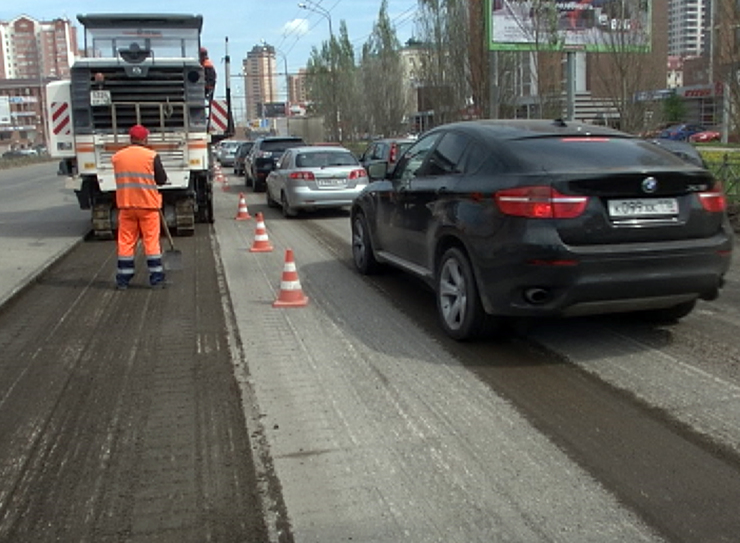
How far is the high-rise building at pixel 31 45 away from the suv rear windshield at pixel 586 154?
120297 millimetres

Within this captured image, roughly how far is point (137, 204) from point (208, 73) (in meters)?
6.12

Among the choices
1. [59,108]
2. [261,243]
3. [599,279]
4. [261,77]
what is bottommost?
[261,243]

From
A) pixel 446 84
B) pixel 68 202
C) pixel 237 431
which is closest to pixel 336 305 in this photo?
pixel 237 431

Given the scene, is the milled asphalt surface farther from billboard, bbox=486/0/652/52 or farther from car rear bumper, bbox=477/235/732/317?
billboard, bbox=486/0/652/52

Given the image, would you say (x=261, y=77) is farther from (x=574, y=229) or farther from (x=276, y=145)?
(x=574, y=229)

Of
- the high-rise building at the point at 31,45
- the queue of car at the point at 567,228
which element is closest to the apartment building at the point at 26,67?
the high-rise building at the point at 31,45

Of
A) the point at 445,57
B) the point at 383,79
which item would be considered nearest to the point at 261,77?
the point at 383,79

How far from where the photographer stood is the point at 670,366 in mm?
5359

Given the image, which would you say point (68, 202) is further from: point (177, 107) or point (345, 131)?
point (345, 131)

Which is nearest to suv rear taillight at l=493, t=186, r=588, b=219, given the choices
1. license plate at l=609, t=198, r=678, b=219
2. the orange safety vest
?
license plate at l=609, t=198, r=678, b=219

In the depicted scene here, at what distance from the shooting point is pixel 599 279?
5.24 meters

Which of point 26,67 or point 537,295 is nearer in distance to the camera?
point 537,295

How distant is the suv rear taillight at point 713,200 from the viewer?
554 centimetres

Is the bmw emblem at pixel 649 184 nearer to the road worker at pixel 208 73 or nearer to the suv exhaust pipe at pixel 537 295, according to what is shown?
the suv exhaust pipe at pixel 537 295
